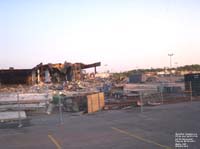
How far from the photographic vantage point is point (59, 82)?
47906mm

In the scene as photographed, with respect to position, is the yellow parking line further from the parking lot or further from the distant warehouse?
the distant warehouse

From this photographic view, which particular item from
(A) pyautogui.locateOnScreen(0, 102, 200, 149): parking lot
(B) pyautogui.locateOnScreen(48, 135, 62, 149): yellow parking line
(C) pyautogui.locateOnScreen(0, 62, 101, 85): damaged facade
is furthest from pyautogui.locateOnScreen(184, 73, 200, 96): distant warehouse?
(B) pyautogui.locateOnScreen(48, 135, 62, 149): yellow parking line

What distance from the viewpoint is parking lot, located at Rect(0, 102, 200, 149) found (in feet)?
47.6

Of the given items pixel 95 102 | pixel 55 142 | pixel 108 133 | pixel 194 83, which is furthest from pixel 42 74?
pixel 55 142

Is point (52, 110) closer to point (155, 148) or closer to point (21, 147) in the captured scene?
point (21, 147)

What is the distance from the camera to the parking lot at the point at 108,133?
14.5m

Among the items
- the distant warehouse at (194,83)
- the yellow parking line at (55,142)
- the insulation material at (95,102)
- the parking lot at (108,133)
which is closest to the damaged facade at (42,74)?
the distant warehouse at (194,83)

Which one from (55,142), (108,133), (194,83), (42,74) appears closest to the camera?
(55,142)

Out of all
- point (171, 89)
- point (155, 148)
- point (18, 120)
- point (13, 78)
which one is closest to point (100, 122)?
point (18, 120)

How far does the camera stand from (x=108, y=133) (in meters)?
17.4

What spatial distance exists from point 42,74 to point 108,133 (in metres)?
30.9

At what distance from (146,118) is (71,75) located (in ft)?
85.9

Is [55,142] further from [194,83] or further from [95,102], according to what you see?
[194,83]

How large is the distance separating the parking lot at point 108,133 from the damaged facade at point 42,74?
2234 cm
